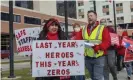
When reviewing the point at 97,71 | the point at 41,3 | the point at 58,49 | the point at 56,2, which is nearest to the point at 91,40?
the point at 97,71

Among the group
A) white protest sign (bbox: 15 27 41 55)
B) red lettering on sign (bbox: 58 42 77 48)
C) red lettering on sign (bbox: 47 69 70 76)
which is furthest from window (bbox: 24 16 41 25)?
red lettering on sign (bbox: 47 69 70 76)

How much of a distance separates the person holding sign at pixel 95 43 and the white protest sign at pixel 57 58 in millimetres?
805

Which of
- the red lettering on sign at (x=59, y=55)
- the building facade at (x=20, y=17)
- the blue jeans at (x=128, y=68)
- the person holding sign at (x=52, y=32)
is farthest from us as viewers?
the building facade at (x=20, y=17)

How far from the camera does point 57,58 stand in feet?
20.4

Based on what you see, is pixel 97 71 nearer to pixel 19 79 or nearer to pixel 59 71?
pixel 59 71

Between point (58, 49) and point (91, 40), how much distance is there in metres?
1.09

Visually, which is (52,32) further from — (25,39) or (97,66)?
(25,39)

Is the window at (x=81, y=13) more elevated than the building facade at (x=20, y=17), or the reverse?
the window at (x=81, y=13)

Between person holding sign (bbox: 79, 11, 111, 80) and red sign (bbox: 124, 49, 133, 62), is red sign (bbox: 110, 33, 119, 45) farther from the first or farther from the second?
person holding sign (bbox: 79, 11, 111, 80)

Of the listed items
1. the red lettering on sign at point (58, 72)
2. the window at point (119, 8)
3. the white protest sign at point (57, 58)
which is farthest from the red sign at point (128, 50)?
the window at point (119, 8)

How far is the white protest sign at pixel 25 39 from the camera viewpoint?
13.5m

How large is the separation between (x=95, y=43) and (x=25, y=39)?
6.91 meters

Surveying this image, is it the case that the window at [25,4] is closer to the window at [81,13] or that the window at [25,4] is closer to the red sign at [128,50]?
the window at [81,13]

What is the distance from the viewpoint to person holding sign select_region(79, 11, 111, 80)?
7102 mm
